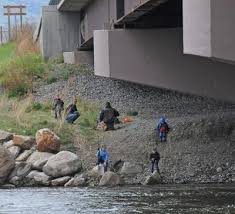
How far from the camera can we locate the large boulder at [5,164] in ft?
102

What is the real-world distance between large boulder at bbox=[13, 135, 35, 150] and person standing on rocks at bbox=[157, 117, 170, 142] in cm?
552

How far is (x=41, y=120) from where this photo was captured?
Answer: 126 ft

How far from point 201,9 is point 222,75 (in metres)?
16.2

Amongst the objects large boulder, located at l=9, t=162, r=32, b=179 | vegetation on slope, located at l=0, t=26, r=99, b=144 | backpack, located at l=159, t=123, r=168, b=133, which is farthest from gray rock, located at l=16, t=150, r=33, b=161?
backpack, located at l=159, t=123, r=168, b=133

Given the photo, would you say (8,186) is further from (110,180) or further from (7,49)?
(7,49)

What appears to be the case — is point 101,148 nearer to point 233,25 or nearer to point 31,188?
point 31,188

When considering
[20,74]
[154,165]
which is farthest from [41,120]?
[20,74]

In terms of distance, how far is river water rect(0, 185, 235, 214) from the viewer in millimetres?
22844

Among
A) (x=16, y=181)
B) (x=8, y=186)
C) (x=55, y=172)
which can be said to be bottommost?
(x=8, y=186)

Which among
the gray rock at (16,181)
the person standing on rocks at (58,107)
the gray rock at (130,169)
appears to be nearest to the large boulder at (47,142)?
the gray rock at (16,181)

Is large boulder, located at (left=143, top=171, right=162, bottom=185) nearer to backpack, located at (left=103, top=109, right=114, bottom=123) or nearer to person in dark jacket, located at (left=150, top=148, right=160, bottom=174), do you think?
person in dark jacket, located at (left=150, top=148, right=160, bottom=174)

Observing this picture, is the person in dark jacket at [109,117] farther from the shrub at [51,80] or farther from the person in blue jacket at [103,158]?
the shrub at [51,80]

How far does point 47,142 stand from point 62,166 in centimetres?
242

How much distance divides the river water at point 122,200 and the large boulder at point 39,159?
248cm
